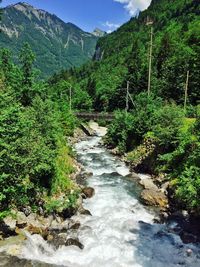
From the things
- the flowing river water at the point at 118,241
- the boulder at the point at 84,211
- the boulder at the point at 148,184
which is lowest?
the flowing river water at the point at 118,241

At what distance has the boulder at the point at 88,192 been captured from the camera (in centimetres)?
2959

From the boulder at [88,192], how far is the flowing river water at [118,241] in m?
0.47

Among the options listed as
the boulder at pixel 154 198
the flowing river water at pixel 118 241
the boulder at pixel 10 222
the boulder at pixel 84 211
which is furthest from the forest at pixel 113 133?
the flowing river water at pixel 118 241

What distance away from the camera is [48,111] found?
110ft

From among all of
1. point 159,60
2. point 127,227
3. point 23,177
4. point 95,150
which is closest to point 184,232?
point 127,227

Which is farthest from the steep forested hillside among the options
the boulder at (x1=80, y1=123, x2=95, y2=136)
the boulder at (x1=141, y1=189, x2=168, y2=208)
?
the boulder at (x1=80, y1=123, x2=95, y2=136)

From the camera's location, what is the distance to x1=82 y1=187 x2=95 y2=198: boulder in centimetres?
2959

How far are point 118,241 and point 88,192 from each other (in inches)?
325

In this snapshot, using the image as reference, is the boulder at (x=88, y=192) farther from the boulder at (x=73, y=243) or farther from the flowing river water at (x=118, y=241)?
the boulder at (x=73, y=243)

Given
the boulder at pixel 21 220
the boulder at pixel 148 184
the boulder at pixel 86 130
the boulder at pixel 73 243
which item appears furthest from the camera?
the boulder at pixel 86 130

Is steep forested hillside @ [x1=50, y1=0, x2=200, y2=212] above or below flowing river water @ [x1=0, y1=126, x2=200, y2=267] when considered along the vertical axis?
above

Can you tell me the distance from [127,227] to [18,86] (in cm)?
2711

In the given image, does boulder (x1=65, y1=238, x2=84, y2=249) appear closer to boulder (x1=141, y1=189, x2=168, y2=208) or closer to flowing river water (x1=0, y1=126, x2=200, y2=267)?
flowing river water (x1=0, y1=126, x2=200, y2=267)

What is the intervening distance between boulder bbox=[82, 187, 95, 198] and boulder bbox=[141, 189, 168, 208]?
4.05m
